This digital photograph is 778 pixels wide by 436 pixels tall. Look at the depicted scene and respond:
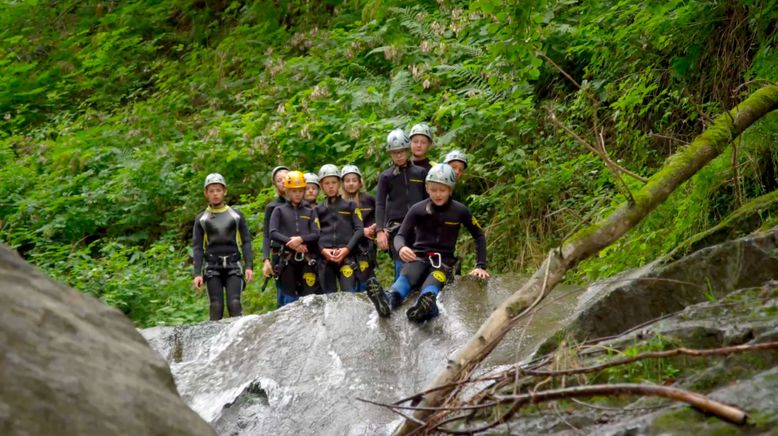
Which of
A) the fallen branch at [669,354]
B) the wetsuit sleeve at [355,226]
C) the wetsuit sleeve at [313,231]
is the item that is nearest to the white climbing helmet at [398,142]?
the wetsuit sleeve at [355,226]

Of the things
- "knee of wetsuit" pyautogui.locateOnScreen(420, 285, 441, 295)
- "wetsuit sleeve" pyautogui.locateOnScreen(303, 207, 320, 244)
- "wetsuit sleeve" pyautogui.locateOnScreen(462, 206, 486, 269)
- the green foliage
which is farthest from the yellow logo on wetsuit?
"knee of wetsuit" pyautogui.locateOnScreen(420, 285, 441, 295)

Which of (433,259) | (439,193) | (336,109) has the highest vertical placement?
(439,193)

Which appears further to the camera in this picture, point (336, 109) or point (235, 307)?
point (336, 109)

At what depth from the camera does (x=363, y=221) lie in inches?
460

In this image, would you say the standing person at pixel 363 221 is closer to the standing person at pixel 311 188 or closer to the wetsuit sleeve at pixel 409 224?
the standing person at pixel 311 188

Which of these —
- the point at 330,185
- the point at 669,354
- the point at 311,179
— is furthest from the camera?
the point at 311,179

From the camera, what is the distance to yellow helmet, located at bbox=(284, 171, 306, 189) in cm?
1116

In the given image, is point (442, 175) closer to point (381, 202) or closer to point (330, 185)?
point (381, 202)

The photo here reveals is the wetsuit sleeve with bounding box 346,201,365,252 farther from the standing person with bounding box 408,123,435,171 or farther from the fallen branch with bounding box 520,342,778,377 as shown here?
the fallen branch with bounding box 520,342,778,377

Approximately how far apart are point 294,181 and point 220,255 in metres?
1.24

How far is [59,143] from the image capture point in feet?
65.4

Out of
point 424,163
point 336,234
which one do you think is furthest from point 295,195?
point 424,163

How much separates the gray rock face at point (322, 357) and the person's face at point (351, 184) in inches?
92.3

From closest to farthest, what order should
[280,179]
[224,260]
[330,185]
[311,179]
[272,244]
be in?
[224,260] < [330,185] < [272,244] < [280,179] < [311,179]
